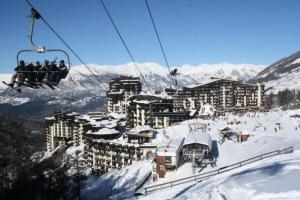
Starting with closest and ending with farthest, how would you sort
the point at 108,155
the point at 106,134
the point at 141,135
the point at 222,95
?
1. the point at 141,135
2. the point at 108,155
3. the point at 106,134
4. the point at 222,95

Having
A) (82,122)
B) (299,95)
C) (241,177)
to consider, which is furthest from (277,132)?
(299,95)

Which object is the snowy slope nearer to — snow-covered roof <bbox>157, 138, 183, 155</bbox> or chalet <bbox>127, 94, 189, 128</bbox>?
snow-covered roof <bbox>157, 138, 183, 155</bbox>

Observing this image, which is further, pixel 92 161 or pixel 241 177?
pixel 92 161

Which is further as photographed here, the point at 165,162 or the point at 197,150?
the point at 197,150

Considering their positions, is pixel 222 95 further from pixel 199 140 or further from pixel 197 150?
pixel 197 150

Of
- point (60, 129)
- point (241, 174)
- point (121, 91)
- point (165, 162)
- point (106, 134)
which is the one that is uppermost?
point (121, 91)

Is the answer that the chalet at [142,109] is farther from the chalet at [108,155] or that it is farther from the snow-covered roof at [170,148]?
the snow-covered roof at [170,148]

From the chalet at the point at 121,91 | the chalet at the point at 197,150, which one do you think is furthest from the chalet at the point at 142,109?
the chalet at the point at 197,150

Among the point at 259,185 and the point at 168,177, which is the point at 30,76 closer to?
the point at 259,185

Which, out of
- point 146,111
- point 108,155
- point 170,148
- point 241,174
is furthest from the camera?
point 146,111

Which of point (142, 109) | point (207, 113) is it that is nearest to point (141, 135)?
point (207, 113)
